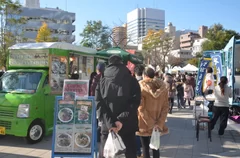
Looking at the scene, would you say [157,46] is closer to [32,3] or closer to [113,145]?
[113,145]

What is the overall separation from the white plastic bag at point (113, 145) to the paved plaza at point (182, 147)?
224 centimetres

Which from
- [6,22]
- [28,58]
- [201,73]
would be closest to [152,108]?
[28,58]

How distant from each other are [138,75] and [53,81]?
2.40 m

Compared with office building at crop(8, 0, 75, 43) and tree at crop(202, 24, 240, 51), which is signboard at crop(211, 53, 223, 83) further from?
office building at crop(8, 0, 75, 43)

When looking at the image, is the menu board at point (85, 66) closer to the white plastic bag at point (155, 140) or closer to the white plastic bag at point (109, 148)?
the white plastic bag at point (155, 140)

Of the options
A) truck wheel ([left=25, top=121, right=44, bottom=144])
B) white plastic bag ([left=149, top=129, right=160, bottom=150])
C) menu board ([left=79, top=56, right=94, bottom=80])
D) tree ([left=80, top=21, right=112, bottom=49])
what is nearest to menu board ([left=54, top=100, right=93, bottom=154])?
white plastic bag ([left=149, top=129, right=160, bottom=150])

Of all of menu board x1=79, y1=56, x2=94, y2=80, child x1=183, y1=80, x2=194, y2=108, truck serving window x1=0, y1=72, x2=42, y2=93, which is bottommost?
child x1=183, y1=80, x2=194, y2=108

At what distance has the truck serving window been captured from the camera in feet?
21.4

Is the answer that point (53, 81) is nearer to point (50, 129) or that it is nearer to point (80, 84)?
point (50, 129)

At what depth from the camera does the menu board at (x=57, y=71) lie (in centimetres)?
698

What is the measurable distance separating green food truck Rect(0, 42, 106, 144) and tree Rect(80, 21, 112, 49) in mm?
18736

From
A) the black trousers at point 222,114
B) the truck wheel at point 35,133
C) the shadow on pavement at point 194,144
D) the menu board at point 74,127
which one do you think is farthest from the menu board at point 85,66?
the black trousers at point 222,114

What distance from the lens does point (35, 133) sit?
6336 mm

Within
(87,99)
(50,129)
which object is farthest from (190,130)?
(87,99)
